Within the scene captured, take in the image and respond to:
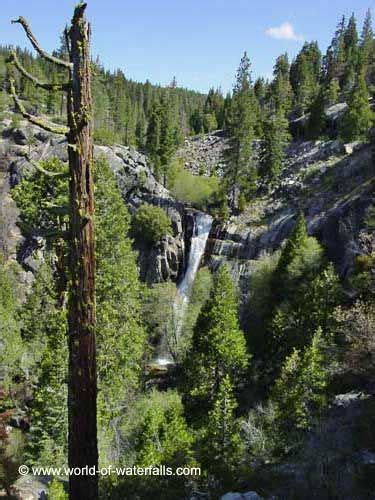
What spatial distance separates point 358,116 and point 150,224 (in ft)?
87.9

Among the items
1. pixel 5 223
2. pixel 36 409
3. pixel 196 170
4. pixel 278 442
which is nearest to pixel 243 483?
pixel 278 442

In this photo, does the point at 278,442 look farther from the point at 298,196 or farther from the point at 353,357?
the point at 298,196

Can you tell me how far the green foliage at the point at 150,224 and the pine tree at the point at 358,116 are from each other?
24.0m

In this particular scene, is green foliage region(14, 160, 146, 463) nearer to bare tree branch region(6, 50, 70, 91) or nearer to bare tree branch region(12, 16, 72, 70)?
bare tree branch region(6, 50, 70, 91)

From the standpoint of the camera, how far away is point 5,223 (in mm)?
43969

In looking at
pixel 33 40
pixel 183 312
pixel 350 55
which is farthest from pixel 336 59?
pixel 33 40

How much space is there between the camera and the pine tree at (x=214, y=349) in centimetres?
2267

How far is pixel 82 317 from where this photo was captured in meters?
5.20

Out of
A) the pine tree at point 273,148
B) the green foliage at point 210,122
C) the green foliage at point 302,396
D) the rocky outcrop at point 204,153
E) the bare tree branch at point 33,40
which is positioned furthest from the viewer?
the green foliage at point 210,122

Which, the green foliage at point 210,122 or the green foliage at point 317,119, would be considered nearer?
the green foliage at point 317,119

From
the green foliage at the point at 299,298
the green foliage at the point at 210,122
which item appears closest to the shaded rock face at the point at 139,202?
the green foliage at the point at 299,298

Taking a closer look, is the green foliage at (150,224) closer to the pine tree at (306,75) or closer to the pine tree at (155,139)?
the pine tree at (155,139)

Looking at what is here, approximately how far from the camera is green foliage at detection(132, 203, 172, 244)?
39.7 m

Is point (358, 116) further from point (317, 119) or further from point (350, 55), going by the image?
point (350, 55)
